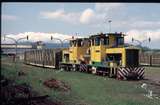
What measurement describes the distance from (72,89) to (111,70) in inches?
425

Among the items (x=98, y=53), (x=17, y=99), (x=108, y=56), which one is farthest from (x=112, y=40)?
(x=17, y=99)

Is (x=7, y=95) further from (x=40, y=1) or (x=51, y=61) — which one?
(x=51, y=61)

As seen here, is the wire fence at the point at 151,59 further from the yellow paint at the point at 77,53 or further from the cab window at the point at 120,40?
the cab window at the point at 120,40

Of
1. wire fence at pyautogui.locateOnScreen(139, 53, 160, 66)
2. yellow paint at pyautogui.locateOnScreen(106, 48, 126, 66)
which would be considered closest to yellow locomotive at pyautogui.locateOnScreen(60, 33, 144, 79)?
yellow paint at pyautogui.locateOnScreen(106, 48, 126, 66)

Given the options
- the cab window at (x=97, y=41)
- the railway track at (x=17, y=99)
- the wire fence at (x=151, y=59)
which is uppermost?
the cab window at (x=97, y=41)

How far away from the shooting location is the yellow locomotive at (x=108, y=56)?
31375mm

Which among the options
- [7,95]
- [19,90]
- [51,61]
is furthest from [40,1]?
[51,61]

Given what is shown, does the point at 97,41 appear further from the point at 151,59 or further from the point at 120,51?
the point at 151,59

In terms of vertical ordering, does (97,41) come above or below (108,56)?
above

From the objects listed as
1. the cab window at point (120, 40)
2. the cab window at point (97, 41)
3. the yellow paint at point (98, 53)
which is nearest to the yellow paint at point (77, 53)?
the yellow paint at point (98, 53)

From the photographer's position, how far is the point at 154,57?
65.9 meters

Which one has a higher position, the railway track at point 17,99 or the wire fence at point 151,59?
the wire fence at point 151,59

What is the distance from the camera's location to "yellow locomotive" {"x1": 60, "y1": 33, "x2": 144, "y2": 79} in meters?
31.4

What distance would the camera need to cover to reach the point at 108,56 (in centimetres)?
3381
